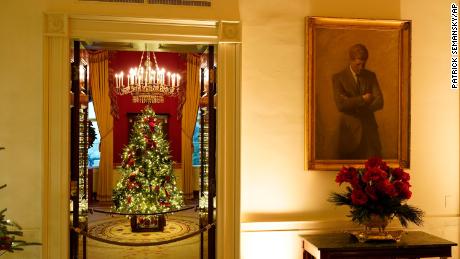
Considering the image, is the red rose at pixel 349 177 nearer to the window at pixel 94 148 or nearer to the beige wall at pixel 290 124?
the beige wall at pixel 290 124

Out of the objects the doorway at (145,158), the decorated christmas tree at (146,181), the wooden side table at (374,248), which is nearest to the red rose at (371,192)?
the wooden side table at (374,248)

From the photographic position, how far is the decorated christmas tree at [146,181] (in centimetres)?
775

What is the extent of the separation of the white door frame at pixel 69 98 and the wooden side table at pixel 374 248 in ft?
2.53

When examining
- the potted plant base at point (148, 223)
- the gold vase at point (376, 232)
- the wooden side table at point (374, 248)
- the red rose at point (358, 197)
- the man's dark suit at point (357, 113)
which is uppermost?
the man's dark suit at point (357, 113)

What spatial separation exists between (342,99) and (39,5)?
3044 millimetres

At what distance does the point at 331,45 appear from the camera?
446 centimetres

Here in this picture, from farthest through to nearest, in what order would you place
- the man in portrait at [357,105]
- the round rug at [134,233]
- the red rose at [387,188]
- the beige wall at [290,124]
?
the round rug at [134,233]
the man in portrait at [357,105]
the beige wall at [290,124]
the red rose at [387,188]

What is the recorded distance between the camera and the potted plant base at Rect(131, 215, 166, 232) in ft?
25.7

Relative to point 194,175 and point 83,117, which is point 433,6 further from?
point 194,175

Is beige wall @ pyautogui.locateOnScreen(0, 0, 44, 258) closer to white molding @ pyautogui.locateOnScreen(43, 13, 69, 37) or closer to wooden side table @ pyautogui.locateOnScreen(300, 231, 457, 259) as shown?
white molding @ pyautogui.locateOnScreen(43, 13, 69, 37)

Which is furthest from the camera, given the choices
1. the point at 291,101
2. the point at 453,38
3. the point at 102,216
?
the point at 102,216

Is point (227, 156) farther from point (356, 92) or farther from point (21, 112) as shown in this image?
point (21, 112)

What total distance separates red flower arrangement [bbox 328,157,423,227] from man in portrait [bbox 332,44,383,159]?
492 millimetres

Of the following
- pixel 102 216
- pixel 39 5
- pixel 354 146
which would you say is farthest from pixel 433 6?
pixel 102 216
